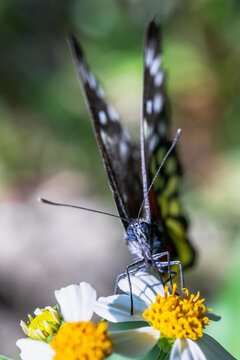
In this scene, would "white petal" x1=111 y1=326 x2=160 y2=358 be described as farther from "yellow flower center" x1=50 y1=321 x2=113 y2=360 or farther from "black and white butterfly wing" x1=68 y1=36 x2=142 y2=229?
"black and white butterfly wing" x1=68 y1=36 x2=142 y2=229

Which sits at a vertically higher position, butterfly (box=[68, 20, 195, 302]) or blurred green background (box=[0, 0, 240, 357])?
blurred green background (box=[0, 0, 240, 357])

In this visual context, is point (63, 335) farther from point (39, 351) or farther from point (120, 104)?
point (120, 104)

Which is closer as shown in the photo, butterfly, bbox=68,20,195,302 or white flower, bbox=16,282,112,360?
white flower, bbox=16,282,112,360

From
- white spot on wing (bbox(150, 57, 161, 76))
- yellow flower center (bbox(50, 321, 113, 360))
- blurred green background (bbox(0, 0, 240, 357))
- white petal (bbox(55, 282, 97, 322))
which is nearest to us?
yellow flower center (bbox(50, 321, 113, 360))

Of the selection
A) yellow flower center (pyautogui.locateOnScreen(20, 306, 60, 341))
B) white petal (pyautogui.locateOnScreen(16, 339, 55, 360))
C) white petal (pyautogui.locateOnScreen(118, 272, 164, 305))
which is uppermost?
white petal (pyautogui.locateOnScreen(118, 272, 164, 305))

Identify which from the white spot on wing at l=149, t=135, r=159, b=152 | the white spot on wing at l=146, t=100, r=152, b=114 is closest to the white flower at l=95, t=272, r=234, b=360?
the white spot on wing at l=149, t=135, r=159, b=152

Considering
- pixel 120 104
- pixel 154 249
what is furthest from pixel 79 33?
pixel 154 249
